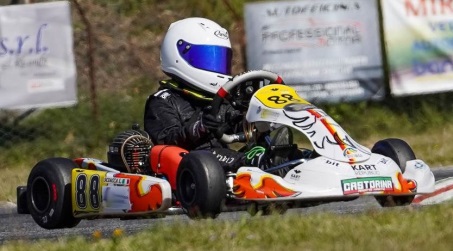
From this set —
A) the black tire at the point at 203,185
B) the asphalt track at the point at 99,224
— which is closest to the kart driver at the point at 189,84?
the asphalt track at the point at 99,224

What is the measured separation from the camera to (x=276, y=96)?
7027 millimetres

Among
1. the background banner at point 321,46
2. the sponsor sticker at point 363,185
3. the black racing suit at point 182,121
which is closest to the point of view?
the sponsor sticker at point 363,185

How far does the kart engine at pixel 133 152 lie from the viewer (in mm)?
7465

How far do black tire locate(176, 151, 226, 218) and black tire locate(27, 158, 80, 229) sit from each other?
1194 millimetres

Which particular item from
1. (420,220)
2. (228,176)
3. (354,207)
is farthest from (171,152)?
(420,220)

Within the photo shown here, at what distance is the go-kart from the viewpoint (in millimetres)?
6488

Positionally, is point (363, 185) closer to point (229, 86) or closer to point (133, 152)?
point (229, 86)

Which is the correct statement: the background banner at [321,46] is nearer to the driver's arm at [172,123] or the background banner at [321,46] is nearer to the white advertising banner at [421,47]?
the white advertising banner at [421,47]

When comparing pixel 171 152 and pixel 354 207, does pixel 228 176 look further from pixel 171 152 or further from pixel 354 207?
pixel 354 207

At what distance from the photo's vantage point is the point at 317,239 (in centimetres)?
514

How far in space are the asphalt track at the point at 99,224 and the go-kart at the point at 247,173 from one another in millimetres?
119

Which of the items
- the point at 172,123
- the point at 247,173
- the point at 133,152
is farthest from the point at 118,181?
the point at 247,173

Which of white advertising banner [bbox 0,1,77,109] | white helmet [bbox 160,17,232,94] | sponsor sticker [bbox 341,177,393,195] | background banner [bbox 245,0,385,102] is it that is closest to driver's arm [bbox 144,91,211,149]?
white helmet [bbox 160,17,232,94]

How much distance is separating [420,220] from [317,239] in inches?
22.6
